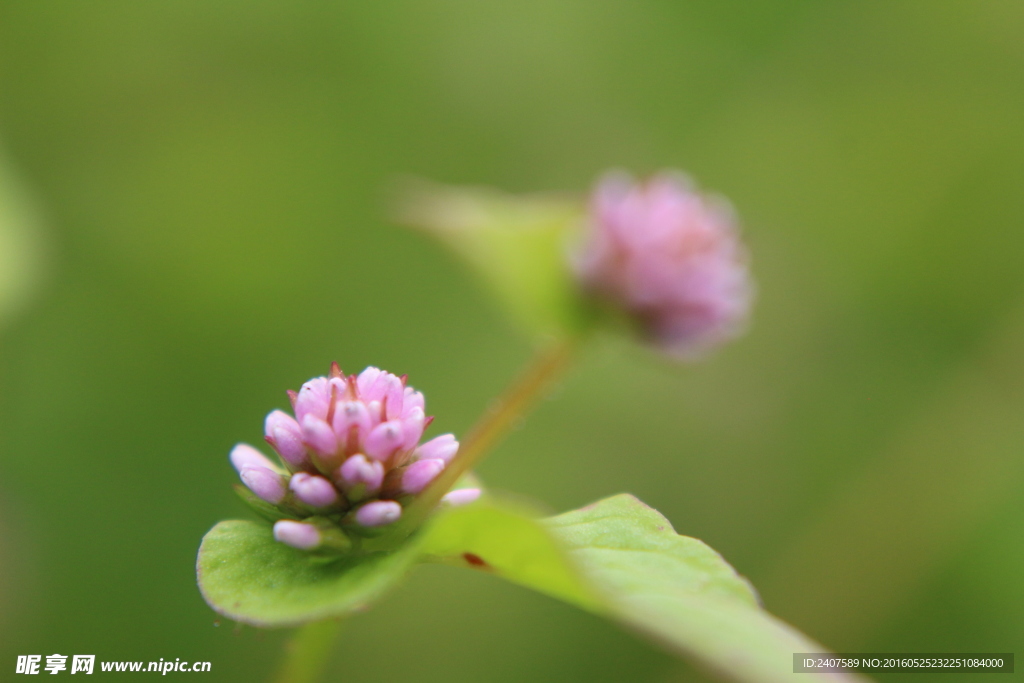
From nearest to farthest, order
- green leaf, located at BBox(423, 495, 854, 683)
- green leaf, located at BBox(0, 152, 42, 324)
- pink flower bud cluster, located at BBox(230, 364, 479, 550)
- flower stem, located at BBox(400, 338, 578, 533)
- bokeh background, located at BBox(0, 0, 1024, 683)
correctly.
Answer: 1. green leaf, located at BBox(423, 495, 854, 683)
2. flower stem, located at BBox(400, 338, 578, 533)
3. pink flower bud cluster, located at BBox(230, 364, 479, 550)
4. green leaf, located at BBox(0, 152, 42, 324)
5. bokeh background, located at BBox(0, 0, 1024, 683)

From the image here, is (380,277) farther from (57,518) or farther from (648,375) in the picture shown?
(57,518)

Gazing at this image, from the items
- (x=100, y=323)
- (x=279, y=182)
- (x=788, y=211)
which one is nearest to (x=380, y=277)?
(x=279, y=182)

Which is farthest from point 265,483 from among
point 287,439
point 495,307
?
point 495,307

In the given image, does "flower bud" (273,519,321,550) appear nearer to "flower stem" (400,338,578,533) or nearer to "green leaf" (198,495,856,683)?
"green leaf" (198,495,856,683)

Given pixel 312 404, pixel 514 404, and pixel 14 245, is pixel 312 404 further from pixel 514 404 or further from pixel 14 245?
pixel 14 245

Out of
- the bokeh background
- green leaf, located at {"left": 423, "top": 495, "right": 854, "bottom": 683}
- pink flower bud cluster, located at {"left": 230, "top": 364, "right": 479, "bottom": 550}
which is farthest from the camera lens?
the bokeh background

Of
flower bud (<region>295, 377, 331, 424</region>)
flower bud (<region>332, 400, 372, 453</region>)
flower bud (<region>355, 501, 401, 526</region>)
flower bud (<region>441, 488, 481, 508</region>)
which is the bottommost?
flower bud (<region>355, 501, 401, 526</region>)

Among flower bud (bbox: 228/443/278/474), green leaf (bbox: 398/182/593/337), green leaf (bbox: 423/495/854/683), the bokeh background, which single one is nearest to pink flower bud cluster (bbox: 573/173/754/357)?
green leaf (bbox: 398/182/593/337)
